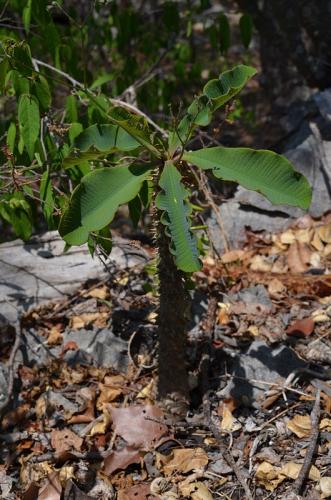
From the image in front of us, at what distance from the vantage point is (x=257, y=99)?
21.0 ft

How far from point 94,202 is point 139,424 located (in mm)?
1096

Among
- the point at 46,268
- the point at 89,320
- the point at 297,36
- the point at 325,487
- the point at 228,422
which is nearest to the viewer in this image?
the point at 325,487

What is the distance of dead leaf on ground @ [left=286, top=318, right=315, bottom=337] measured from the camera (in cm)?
292

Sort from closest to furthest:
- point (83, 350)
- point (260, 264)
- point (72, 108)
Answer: point (72, 108), point (83, 350), point (260, 264)

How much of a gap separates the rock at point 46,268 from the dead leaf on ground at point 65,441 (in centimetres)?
76

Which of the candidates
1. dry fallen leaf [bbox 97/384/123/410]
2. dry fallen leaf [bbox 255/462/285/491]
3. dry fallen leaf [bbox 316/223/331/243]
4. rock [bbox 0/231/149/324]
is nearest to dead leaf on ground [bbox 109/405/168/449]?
dry fallen leaf [bbox 97/384/123/410]

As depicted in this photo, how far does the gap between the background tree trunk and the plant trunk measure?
2843mm

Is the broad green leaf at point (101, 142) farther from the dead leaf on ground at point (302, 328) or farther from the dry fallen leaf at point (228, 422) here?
the dead leaf on ground at point (302, 328)

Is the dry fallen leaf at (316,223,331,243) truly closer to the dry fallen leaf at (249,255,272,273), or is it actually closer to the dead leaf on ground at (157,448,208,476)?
the dry fallen leaf at (249,255,272,273)

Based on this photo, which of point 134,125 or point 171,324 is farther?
point 171,324

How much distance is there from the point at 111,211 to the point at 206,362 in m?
1.13

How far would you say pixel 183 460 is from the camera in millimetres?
2441

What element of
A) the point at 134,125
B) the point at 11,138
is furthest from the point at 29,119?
the point at 134,125

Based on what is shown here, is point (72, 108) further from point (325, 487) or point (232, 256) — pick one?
point (325, 487)
